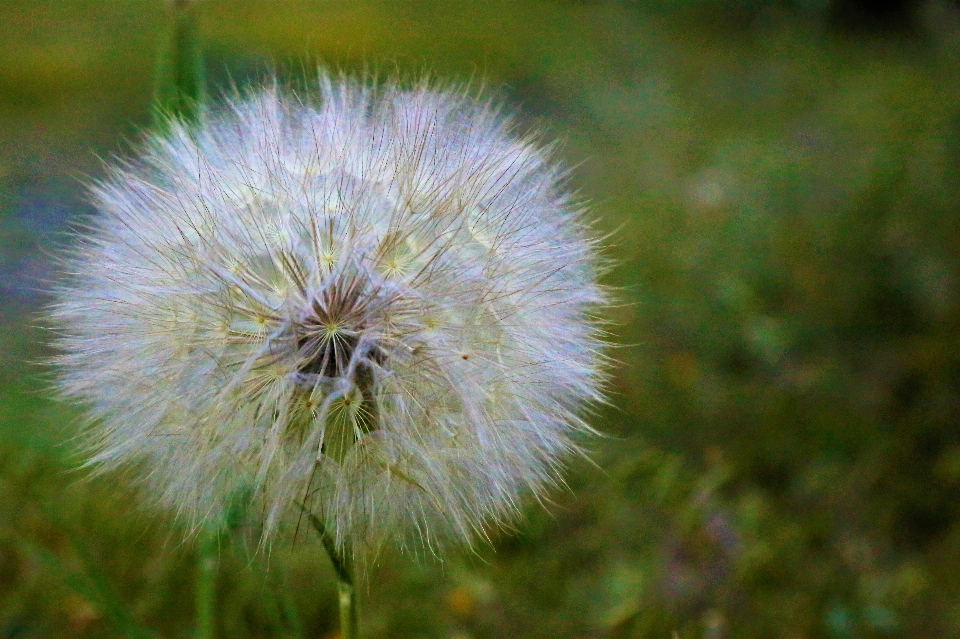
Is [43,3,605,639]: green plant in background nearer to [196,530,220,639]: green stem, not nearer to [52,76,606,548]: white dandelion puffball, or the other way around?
[52,76,606,548]: white dandelion puffball

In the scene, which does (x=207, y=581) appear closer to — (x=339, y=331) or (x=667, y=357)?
(x=339, y=331)

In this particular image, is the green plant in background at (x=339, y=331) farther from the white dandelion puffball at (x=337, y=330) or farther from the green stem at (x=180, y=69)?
the green stem at (x=180, y=69)

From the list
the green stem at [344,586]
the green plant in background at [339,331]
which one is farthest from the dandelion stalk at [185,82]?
the green stem at [344,586]

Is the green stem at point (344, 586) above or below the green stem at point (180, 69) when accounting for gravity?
below

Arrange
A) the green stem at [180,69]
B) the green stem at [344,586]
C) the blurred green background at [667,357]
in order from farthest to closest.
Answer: the blurred green background at [667,357]
the green stem at [180,69]
the green stem at [344,586]

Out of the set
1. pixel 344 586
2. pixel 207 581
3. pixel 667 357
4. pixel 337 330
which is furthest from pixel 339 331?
pixel 667 357

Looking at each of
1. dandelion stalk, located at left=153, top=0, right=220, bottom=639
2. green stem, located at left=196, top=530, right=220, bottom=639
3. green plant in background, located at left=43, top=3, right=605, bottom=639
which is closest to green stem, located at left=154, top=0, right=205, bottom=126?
dandelion stalk, located at left=153, top=0, right=220, bottom=639

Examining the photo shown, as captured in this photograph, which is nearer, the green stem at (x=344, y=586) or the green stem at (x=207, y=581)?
the green stem at (x=344, y=586)

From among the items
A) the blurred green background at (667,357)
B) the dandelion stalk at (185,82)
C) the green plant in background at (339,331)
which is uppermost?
the dandelion stalk at (185,82)
